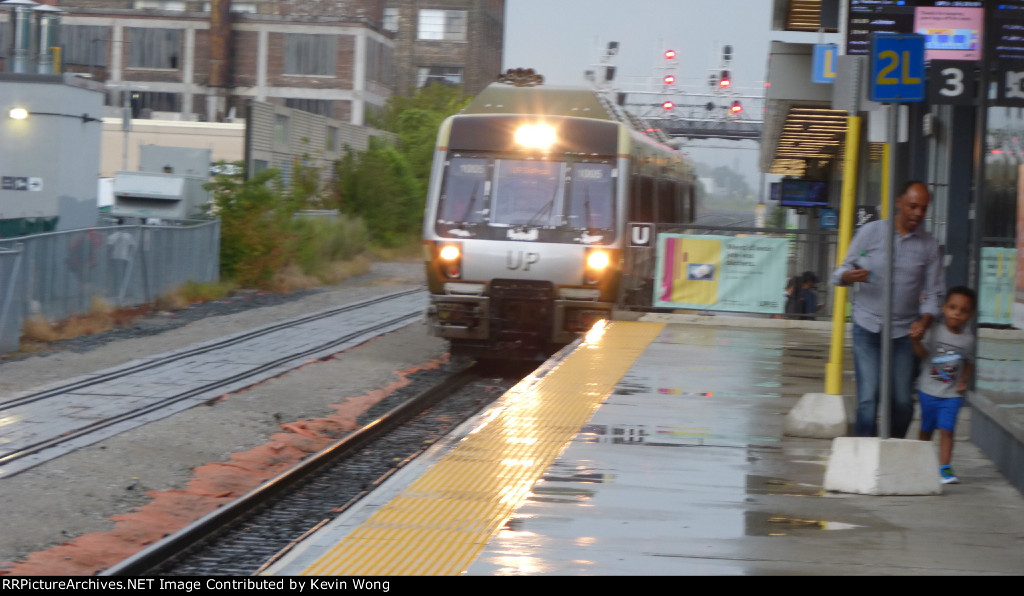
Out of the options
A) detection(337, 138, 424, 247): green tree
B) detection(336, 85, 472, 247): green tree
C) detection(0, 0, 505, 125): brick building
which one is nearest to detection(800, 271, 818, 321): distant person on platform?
detection(336, 85, 472, 247): green tree

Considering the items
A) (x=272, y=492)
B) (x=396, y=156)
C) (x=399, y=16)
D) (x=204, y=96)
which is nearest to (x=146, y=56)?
(x=204, y=96)

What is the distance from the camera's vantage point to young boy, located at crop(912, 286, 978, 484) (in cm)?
749

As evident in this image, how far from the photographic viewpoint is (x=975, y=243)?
957cm

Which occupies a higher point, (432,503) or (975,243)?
(975,243)

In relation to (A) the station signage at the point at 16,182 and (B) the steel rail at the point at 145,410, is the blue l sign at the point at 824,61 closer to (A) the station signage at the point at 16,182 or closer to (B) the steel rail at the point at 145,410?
(B) the steel rail at the point at 145,410

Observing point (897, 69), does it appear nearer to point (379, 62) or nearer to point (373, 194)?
point (373, 194)

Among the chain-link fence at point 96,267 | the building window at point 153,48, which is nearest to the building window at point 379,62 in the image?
the building window at point 153,48

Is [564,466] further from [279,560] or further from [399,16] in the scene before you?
[399,16]

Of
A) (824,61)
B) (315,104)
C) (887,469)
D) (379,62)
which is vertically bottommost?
(887,469)

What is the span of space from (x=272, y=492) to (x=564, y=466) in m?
2.73

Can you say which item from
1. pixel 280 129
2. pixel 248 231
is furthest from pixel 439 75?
pixel 248 231

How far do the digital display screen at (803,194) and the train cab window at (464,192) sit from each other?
56.0 ft

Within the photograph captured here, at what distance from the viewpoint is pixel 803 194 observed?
32.7 meters

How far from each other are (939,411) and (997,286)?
3302 mm
